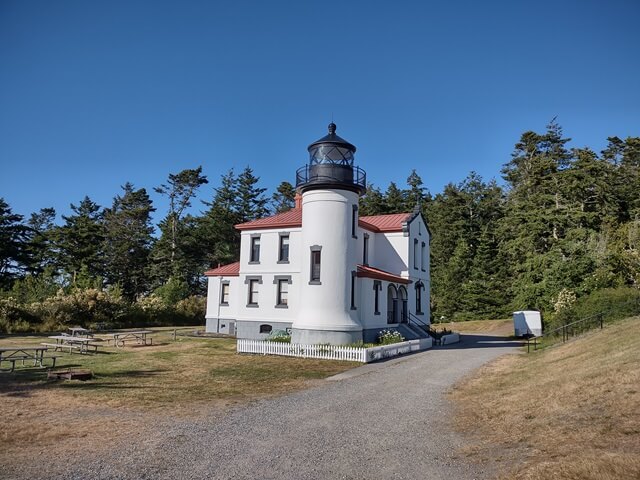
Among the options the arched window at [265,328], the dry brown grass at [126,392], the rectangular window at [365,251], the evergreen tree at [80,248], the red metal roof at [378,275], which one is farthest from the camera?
the evergreen tree at [80,248]

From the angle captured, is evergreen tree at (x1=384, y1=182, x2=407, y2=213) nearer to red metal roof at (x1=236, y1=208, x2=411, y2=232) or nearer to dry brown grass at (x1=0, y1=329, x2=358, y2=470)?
red metal roof at (x1=236, y1=208, x2=411, y2=232)

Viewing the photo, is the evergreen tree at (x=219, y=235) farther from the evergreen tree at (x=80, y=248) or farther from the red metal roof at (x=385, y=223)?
the red metal roof at (x=385, y=223)

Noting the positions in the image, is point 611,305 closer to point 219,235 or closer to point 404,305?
point 404,305

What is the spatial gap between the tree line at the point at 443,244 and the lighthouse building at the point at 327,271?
35.6ft

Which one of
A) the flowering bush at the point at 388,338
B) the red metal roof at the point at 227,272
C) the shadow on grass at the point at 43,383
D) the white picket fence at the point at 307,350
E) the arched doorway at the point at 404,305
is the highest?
the red metal roof at the point at 227,272

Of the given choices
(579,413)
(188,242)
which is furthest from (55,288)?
(579,413)

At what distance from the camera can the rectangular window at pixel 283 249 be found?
95.6 feet

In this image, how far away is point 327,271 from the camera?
2369 cm

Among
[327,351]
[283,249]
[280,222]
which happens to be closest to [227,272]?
[283,249]

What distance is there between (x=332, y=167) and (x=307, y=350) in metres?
9.56

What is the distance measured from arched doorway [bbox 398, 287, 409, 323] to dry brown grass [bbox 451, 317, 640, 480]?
1393 centimetres

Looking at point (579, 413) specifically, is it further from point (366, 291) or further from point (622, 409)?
point (366, 291)

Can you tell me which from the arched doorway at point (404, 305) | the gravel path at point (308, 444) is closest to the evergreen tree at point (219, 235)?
the arched doorway at point (404, 305)

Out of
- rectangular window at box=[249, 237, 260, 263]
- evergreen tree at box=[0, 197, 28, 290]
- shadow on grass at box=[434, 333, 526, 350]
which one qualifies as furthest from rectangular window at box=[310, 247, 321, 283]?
evergreen tree at box=[0, 197, 28, 290]
